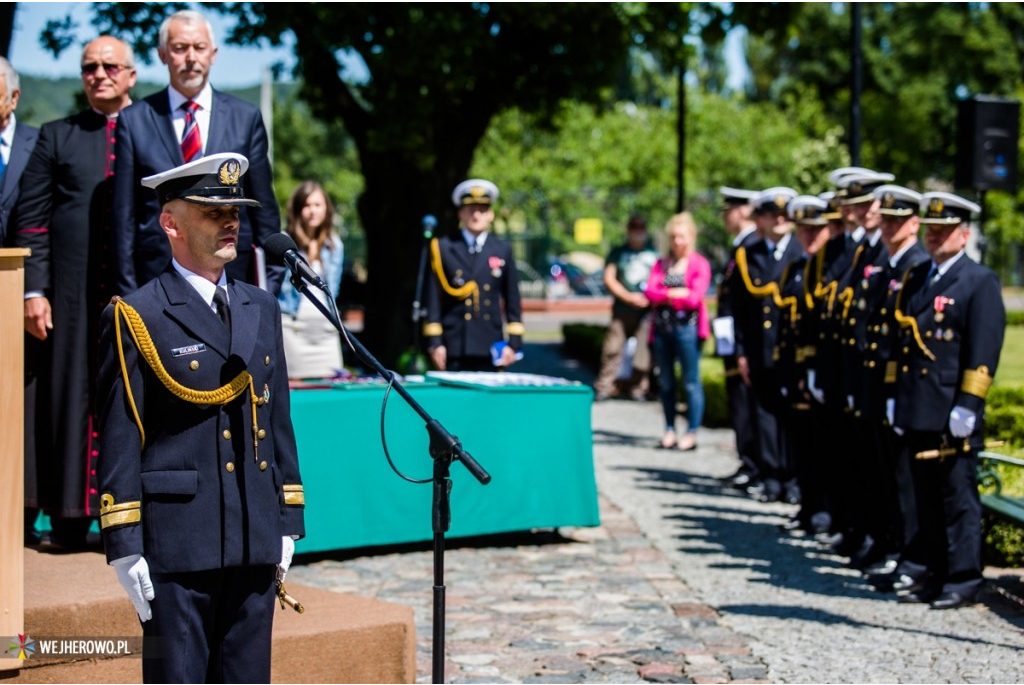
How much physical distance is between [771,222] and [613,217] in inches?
1514

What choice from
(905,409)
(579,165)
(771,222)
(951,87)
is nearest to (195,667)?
(905,409)

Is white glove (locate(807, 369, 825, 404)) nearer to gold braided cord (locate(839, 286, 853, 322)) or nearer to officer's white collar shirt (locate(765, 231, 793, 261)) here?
gold braided cord (locate(839, 286, 853, 322))

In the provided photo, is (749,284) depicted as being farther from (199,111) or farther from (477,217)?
(199,111)

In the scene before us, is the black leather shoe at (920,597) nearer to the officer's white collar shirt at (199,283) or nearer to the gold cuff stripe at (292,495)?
the gold cuff stripe at (292,495)

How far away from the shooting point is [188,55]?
19.5ft

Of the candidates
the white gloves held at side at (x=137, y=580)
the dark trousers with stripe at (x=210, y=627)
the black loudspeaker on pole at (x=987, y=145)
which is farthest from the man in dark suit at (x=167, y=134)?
the black loudspeaker on pole at (x=987, y=145)

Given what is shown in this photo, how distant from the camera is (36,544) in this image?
637cm

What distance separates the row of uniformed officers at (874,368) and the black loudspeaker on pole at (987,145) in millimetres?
2184

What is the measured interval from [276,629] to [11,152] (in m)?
2.45

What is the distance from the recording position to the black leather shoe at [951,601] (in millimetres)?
7211

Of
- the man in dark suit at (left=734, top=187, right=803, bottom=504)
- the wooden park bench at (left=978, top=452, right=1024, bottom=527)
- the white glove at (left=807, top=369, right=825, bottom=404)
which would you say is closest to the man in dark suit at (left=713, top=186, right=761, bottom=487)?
the man in dark suit at (left=734, top=187, right=803, bottom=504)

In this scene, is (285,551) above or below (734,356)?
above

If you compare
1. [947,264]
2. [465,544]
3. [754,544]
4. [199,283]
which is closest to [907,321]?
[947,264]

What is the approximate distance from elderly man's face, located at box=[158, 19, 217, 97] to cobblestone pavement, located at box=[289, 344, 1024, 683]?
2.68m
